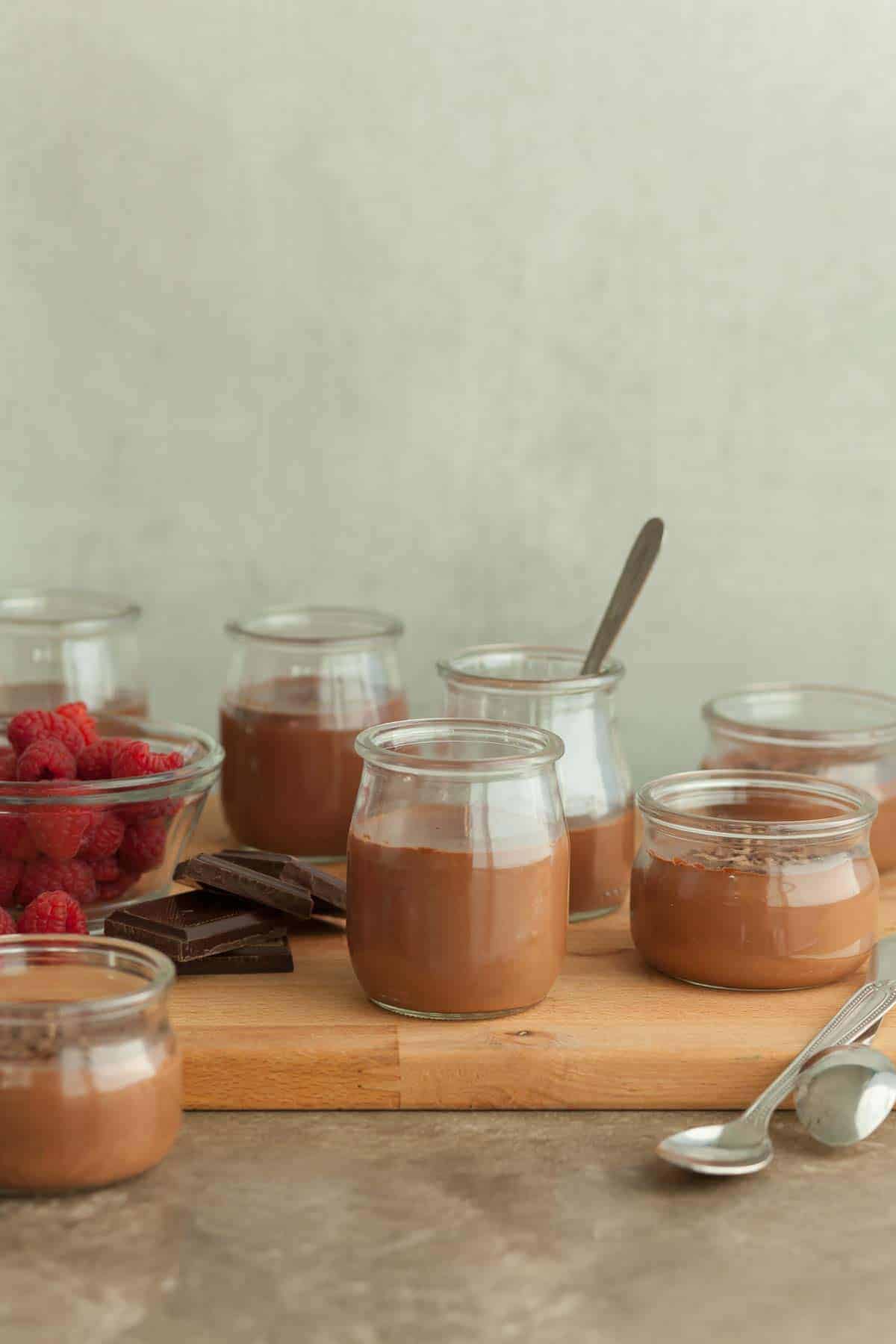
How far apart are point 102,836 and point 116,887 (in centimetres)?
7

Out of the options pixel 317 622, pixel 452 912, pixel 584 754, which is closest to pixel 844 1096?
pixel 452 912

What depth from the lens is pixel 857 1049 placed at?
1.03 meters

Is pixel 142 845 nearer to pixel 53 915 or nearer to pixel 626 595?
pixel 53 915

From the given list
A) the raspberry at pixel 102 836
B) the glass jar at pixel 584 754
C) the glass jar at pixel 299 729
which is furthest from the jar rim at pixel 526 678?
the raspberry at pixel 102 836

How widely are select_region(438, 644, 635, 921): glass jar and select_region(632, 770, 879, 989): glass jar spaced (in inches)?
4.0

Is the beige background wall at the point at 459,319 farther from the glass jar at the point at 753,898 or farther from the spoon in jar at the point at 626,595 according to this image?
the glass jar at the point at 753,898

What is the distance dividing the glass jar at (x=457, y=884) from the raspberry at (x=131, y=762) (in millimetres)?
213

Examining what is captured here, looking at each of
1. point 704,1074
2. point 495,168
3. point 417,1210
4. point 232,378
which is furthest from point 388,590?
point 417,1210

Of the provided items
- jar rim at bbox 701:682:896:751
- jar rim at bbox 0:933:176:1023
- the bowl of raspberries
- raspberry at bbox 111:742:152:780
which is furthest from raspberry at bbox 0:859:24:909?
jar rim at bbox 701:682:896:751

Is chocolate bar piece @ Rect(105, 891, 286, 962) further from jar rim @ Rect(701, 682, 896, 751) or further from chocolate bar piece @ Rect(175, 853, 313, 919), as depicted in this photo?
jar rim @ Rect(701, 682, 896, 751)

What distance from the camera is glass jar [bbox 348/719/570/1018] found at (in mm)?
1053

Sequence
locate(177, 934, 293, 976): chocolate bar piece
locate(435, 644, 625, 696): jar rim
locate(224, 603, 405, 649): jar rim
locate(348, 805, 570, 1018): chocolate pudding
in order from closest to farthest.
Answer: locate(348, 805, 570, 1018): chocolate pudding < locate(177, 934, 293, 976): chocolate bar piece < locate(435, 644, 625, 696): jar rim < locate(224, 603, 405, 649): jar rim

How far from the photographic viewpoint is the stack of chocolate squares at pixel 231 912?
1148mm

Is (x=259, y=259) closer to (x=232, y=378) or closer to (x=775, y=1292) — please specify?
(x=232, y=378)
